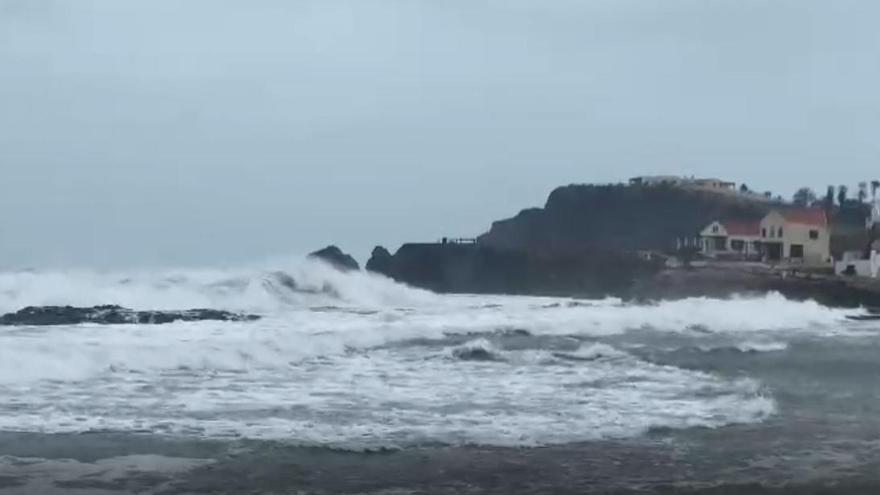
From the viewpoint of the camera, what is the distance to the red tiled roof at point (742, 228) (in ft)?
195

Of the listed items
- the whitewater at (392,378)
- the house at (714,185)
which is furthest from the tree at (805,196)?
the whitewater at (392,378)

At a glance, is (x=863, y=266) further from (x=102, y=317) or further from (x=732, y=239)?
(x=102, y=317)

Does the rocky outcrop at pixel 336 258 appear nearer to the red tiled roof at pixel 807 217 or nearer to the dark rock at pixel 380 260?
the dark rock at pixel 380 260

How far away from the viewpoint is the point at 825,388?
54.3ft

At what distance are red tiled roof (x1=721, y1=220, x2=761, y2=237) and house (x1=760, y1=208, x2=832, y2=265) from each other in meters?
0.75

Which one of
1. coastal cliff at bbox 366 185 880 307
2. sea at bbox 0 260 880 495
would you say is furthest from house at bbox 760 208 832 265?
sea at bbox 0 260 880 495

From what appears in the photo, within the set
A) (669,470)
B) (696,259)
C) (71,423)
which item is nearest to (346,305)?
(696,259)

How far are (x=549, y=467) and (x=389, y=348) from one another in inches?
473

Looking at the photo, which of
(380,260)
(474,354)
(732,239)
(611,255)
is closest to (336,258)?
(380,260)

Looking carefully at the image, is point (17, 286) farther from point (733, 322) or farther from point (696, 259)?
point (696, 259)

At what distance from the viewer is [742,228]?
6047 cm

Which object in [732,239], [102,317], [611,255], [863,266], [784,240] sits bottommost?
[102,317]

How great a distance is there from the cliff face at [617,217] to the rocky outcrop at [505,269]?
3.83m

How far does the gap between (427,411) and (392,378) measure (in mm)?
3319
